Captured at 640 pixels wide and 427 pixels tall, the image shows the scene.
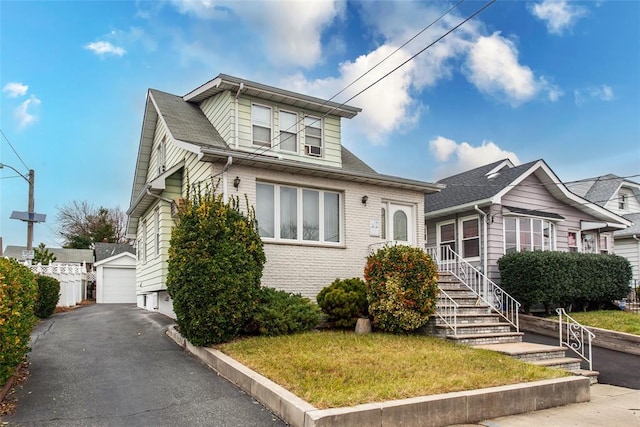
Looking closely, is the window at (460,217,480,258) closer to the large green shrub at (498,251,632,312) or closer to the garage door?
the large green shrub at (498,251,632,312)

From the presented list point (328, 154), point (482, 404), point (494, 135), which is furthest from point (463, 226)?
point (482, 404)

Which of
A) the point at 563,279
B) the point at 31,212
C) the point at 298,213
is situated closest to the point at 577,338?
the point at 563,279

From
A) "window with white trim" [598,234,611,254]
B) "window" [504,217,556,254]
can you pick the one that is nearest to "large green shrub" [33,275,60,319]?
"window" [504,217,556,254]

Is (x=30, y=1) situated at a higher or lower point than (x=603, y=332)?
higher

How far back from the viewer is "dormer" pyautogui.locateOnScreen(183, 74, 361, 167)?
44.3 ft

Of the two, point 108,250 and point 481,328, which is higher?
point 108,250

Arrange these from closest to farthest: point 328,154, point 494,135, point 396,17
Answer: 1. point 396,17
2. point 328,154
3. point 494,135

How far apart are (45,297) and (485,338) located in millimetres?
12405

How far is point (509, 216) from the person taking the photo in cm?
1628

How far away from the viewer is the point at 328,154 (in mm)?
14711

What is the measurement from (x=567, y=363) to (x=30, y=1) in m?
14.3

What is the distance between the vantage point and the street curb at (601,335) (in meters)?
11.2

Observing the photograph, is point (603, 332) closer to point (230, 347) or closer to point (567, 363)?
point (567, 363)

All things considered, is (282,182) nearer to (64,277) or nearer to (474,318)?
(474,318)
